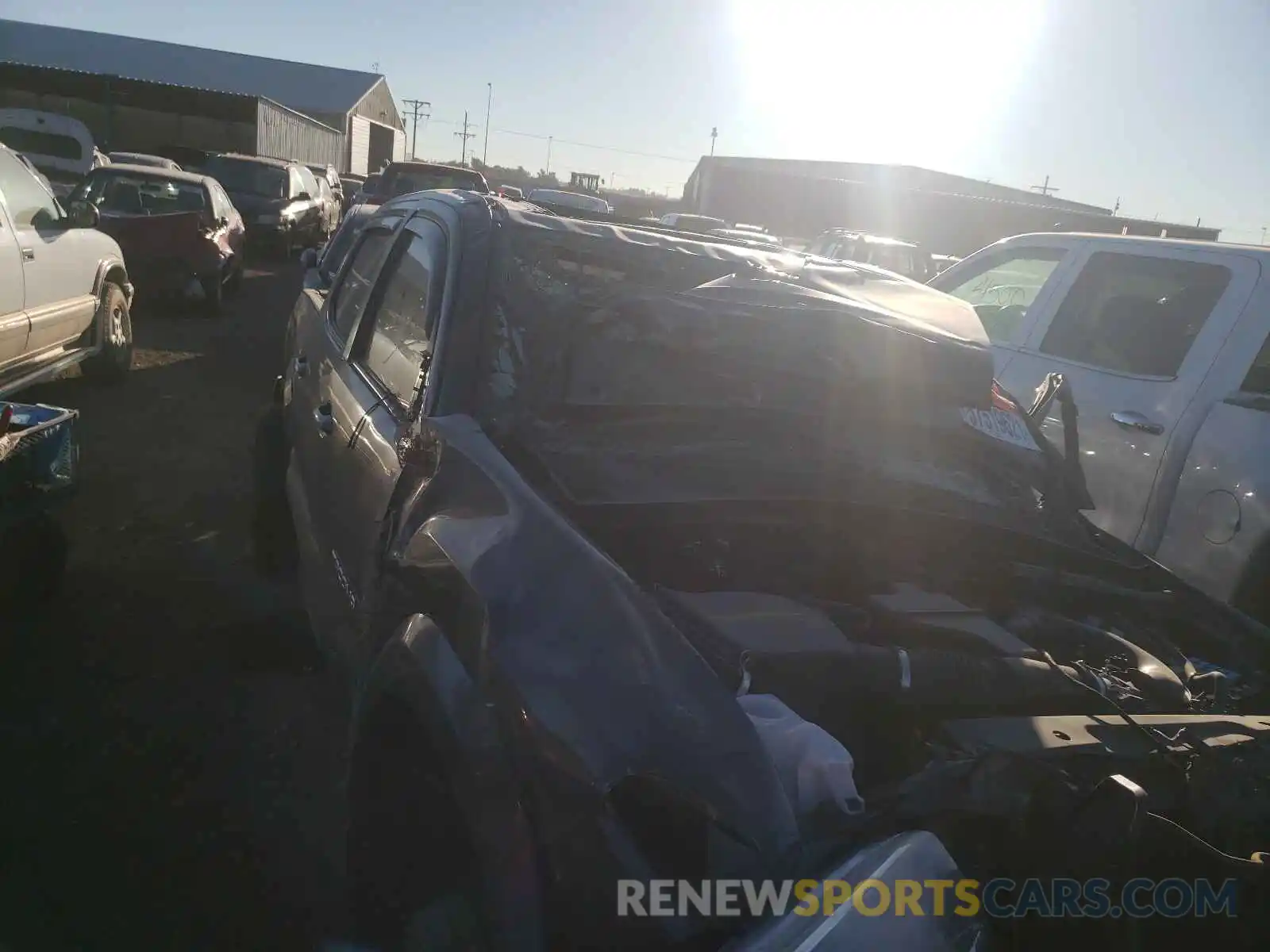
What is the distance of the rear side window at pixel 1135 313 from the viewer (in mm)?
4508

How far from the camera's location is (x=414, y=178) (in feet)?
51.3

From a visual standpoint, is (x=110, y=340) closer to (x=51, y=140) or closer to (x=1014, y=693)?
(x=1014, y=693)

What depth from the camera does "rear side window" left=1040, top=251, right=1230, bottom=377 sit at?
4.51 m

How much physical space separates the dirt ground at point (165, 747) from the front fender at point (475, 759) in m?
0.81

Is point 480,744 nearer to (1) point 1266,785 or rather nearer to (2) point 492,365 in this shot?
(2) point 492,365

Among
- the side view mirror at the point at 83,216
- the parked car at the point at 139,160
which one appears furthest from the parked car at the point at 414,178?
the side view mirror at the point at 83,216

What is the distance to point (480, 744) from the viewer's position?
171 centimetres

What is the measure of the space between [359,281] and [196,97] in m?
31.3

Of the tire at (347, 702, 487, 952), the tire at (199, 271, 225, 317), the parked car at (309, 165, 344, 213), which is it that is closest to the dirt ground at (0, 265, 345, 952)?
the tire at (347, 702, 487, 952)

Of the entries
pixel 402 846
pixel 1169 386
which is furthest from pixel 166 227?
pixel 402 846

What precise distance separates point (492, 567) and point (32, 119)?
18929 mm

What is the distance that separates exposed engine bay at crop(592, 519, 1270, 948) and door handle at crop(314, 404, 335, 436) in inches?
51.2

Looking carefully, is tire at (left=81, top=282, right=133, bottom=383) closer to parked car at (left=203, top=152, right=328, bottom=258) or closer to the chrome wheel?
the chrome wheel

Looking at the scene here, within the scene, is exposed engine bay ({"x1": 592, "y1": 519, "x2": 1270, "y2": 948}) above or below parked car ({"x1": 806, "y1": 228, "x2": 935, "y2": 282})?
below
